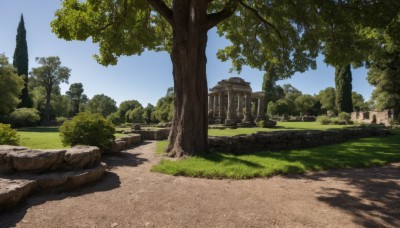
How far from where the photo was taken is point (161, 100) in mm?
62938

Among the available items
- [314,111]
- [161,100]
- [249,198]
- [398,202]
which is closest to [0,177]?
[249,198]

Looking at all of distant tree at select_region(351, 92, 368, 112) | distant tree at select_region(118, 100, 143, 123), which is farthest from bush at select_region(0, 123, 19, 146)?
distant tree at select_region(351, 92, 368, 112)

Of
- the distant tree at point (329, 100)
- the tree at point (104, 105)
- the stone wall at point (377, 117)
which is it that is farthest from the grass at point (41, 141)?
the distant tree at point (329, 100)

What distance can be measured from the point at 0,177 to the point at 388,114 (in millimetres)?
39488

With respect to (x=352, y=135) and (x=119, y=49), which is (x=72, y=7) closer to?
(x=119, y=49)

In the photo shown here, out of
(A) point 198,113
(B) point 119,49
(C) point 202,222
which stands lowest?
(C) point 202,222

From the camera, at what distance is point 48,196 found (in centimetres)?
480

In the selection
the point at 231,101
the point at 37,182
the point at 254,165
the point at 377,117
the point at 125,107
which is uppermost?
the point at 125,107

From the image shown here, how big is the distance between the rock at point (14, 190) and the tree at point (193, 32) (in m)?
5.30

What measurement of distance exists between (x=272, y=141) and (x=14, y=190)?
11.0 meters

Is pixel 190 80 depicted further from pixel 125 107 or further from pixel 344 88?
pixel 125 107

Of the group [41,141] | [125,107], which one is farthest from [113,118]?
[41,141]

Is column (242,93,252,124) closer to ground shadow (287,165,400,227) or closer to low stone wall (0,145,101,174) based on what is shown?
ground shadow (287,165,400,227)

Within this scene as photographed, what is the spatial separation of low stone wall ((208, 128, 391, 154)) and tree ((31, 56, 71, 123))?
53.5m
